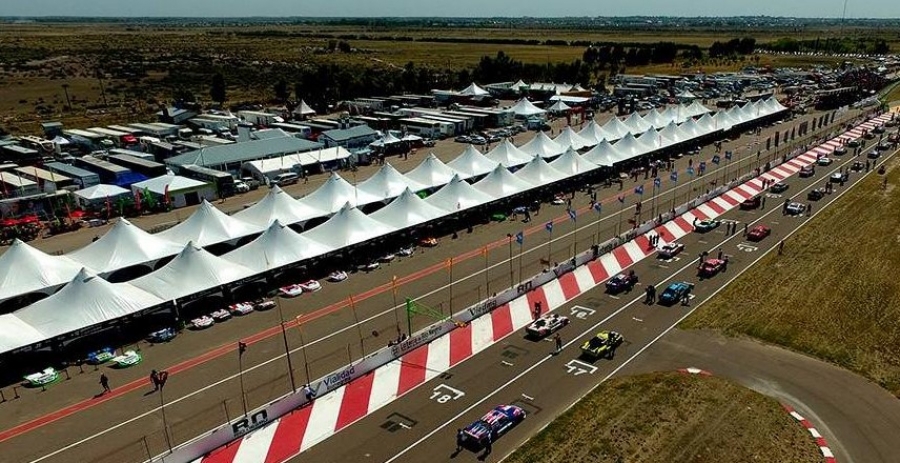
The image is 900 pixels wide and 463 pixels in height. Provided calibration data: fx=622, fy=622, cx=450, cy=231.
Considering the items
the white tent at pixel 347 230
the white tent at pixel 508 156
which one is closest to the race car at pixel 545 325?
the white tent at pixel 347 230

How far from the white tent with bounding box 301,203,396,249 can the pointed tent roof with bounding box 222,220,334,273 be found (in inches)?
48.0

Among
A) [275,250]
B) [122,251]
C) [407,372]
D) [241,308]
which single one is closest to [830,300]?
[407,372]

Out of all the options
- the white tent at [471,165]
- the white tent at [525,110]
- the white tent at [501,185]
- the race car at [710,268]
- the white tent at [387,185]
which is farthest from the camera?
the white tent at [525,110]

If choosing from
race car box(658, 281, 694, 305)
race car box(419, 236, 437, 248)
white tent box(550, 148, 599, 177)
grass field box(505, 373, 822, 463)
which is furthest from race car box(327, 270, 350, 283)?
white tent box(550, 148, 599, 177)

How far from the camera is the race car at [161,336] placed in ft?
117

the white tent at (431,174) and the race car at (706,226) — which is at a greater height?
the white tent at (431,174)

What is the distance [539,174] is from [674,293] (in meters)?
25.0

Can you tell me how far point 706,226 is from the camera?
51.6 m

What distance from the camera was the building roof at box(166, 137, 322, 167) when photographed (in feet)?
234

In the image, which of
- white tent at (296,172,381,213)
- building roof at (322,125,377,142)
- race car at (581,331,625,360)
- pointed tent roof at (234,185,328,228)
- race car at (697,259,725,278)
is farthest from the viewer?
building roof at (322,125,377,142)

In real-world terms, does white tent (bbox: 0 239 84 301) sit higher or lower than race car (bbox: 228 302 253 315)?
higher

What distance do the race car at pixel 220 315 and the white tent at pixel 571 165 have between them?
3731 centimetres

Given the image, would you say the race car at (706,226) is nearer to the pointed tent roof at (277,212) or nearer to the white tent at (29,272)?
the pointed tent roof at (277,212)

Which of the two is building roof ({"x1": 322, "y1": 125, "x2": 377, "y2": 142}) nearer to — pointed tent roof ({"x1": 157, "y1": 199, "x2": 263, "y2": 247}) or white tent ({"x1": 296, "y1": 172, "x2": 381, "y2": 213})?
white tent ({"x1": 296, "y1": 172, "x2": 381, "y2": 213})
